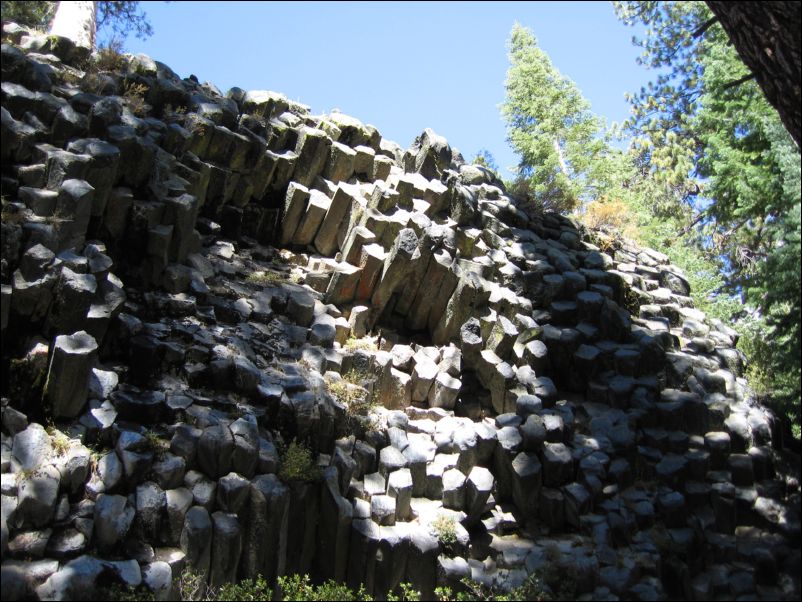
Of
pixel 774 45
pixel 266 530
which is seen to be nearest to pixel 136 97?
pixel 266 530

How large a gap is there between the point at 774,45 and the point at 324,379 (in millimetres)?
6683

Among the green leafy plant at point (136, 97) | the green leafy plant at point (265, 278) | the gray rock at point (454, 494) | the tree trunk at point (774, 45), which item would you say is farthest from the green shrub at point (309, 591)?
the green leafy plant at point (136, 97)

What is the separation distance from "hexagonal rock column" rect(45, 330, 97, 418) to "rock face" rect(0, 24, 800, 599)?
0.03m

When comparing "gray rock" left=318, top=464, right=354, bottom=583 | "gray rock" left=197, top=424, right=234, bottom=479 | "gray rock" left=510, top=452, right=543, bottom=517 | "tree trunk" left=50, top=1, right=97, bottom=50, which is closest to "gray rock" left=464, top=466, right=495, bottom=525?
"gray rock" left=510, top=452, right=543, bottom=517

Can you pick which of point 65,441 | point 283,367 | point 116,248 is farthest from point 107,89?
point 65,441

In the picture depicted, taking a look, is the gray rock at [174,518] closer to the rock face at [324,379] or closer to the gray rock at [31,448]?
the rock face at [324,379]

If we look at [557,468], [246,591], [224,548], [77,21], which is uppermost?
[77,21]

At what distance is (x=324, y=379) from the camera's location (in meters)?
9.94

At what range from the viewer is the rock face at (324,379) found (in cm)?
762

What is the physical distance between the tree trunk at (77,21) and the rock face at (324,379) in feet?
12.3

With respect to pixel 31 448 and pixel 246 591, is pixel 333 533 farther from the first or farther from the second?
pixel 31 448

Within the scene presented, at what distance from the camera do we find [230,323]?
33.7 feet

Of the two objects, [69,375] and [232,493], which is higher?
[69,375]

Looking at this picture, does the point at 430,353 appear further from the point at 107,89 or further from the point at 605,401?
the point at 107,89
